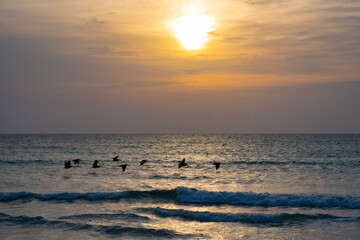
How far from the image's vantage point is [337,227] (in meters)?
17.7

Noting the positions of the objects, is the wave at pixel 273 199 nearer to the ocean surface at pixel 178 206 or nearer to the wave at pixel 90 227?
the ocean surface at pixel 178 206

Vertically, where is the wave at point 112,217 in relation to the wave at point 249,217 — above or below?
above

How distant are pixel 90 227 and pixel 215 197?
931 centimetres

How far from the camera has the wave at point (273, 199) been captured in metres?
22.6

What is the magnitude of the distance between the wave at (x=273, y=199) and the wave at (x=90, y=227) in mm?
7342

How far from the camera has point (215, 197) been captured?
81.1ft

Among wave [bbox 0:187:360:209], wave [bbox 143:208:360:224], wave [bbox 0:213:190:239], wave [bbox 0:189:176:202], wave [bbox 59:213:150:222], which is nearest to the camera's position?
wave [bbox 0:213:190:239]

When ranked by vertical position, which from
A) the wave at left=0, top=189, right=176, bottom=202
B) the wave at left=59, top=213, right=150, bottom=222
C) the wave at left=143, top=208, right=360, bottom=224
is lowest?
the wave at left=143, top=208, right=360, bottom=224

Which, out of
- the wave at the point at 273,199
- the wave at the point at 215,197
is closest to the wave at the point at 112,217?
the wave at the point at 215,197

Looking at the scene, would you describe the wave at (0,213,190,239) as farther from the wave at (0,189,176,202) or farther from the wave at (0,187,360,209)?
the wave at (0,187,360,209)

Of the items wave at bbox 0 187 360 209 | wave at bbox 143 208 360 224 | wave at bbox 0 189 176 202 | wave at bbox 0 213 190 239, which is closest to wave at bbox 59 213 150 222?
wave at bbox 0 213 190 239

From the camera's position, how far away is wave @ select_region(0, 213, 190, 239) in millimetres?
17125

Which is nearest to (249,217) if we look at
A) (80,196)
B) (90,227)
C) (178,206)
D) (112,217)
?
(178,206)

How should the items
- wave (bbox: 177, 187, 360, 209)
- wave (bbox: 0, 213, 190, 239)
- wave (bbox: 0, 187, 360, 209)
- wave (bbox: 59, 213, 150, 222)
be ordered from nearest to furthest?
wave (bbox: 0, 213, 190, 239) → wave (bbox: 59, 213, 150, 222) → wave (bbox: 177, 187, 360, 209) → wave (bbox: 0, 187, 360, 209)
